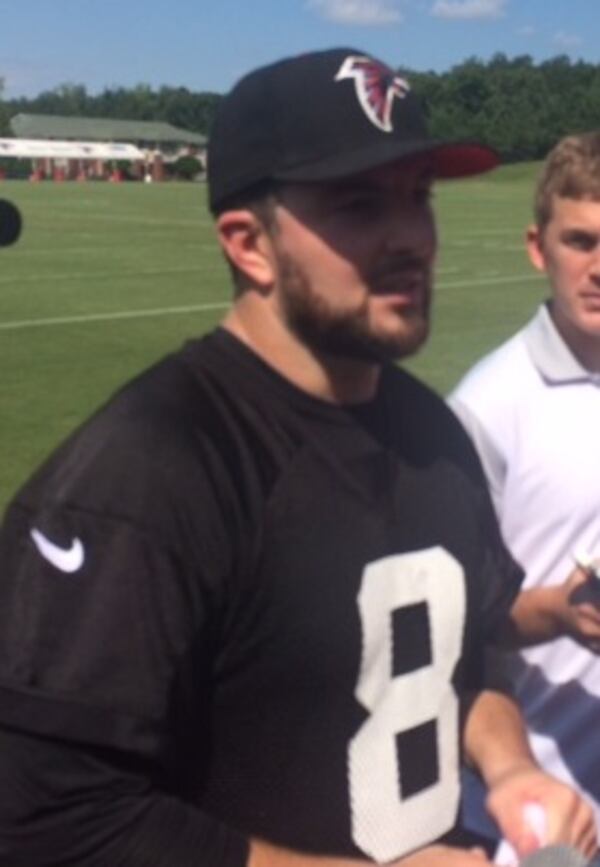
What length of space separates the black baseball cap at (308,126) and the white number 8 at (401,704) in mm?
623

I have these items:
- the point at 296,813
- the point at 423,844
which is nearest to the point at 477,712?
the point at 423,844

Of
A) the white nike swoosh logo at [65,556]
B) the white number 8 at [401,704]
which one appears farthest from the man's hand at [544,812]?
the white nike swoosh logo at [65,556]

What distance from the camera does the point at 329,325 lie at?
2.56 meters

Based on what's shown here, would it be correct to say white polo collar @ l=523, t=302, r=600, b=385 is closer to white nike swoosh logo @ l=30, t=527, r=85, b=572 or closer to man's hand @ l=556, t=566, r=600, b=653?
man's hand @ l=556, t=566, r=600, b=653

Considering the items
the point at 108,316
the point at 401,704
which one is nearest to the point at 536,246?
the point at 401,704

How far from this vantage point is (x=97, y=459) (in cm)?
232

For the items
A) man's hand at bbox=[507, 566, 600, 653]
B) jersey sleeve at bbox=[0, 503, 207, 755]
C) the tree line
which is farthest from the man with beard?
the tree line

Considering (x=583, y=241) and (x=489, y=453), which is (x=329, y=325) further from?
(x=583, y=241)

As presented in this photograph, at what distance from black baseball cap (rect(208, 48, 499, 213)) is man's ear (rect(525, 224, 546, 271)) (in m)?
1.13

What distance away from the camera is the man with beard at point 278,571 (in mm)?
2270

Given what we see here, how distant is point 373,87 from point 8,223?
93 centimetres

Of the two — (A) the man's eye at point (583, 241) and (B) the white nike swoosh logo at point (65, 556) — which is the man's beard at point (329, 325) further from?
(A) the man's eye at point (583, 241)

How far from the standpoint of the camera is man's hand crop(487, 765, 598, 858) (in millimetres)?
2557

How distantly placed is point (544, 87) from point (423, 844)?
4335 inches
